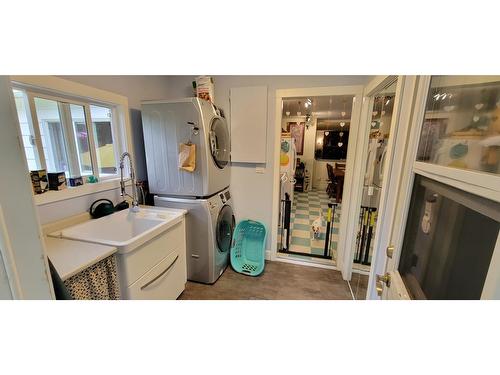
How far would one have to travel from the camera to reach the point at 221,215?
220 centimetres

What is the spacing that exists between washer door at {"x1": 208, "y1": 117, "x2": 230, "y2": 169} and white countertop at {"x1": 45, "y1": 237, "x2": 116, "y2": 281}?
3.97ft

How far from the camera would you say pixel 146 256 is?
1.40 meters

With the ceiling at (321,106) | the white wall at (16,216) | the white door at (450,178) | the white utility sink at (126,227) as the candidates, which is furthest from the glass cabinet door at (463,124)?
the ceiling at (321,106)

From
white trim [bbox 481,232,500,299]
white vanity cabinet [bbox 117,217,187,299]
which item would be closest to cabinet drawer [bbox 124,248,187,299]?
white vanity cabinet [bbox 117,217,187,299]

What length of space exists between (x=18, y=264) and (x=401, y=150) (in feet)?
4.70

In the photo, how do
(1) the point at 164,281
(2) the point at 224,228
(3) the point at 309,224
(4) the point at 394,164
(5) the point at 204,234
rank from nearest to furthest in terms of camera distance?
(4) the point at 394,164
(1) the point at 164,281
(5) the point at 204,234
(2) the point at 224,228
(3) the point at 309,224

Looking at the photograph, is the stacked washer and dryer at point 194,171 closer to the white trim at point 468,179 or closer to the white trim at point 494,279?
the white trim at point 468,179

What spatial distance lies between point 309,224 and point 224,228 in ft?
6.91

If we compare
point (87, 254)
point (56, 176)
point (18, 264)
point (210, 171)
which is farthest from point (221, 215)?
point (18, 264)

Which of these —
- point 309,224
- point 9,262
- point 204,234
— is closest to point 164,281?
point 204,234

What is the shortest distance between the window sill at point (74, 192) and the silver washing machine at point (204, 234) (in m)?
0.44

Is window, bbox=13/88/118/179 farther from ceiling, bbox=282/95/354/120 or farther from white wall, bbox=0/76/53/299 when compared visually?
ceiling, bbox=282/95/354/120

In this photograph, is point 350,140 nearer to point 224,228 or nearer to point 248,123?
point 248,123

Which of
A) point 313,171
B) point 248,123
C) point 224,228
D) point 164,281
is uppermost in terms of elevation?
point 248,123
